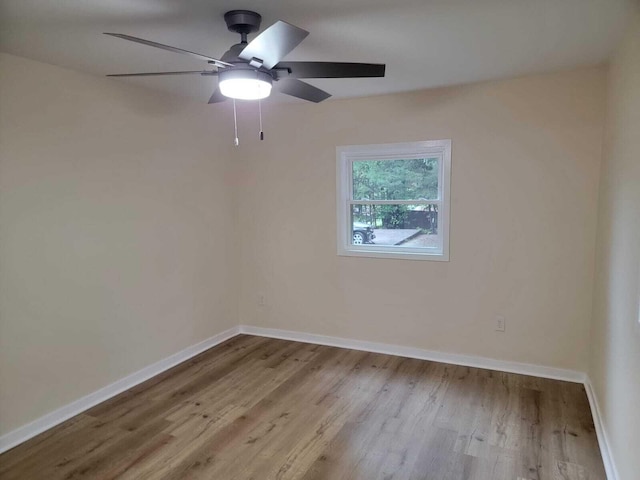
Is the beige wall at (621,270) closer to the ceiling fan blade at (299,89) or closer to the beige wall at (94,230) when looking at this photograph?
the ceiling fan blade at (299,89)

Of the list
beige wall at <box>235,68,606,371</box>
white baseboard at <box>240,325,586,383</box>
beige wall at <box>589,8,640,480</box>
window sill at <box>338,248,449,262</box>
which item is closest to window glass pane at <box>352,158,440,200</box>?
beige wall at <box>235,68,606,371</box>

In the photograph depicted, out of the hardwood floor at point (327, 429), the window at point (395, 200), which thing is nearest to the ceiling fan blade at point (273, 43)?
the window at point (395, 200)

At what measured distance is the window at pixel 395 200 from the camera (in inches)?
142

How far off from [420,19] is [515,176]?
5.56 feet

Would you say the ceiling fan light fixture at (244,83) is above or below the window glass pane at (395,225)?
above

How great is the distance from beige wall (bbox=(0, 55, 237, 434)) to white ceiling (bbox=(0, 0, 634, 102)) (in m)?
0.38

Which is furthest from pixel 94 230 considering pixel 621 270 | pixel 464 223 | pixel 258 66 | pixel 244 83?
pixel 621 270

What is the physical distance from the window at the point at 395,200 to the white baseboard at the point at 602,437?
1.41m

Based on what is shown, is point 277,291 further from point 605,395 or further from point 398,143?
point 605,395

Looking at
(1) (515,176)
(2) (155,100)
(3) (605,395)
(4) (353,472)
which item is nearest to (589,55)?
(1) (515,176)

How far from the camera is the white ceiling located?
6.29 ft

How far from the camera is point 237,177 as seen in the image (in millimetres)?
4371

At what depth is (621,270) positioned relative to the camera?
2.20 m

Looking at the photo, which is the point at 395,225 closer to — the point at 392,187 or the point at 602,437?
the point at 392,187
